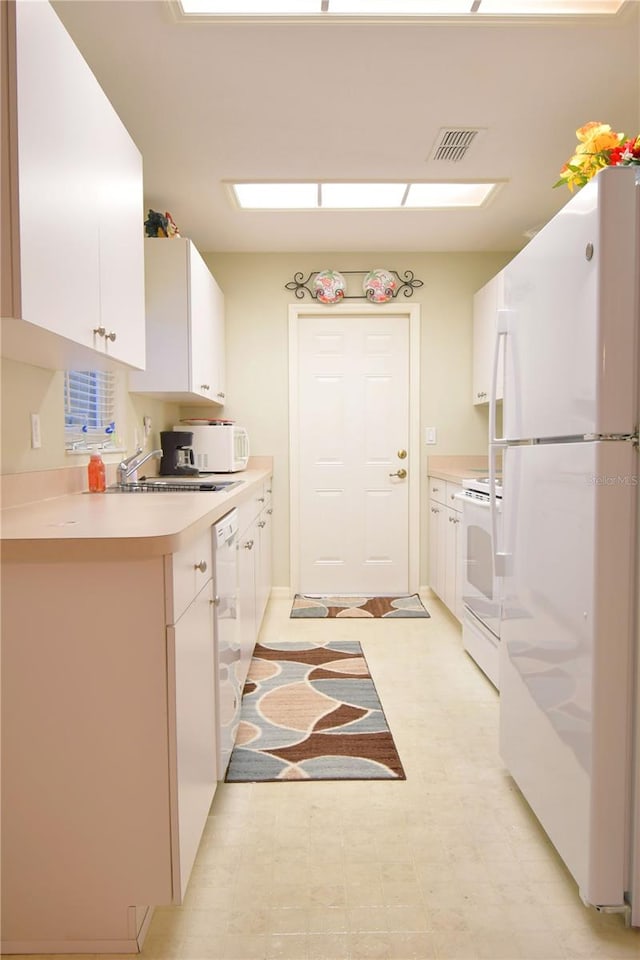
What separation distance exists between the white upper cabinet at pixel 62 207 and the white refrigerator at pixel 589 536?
123 cm

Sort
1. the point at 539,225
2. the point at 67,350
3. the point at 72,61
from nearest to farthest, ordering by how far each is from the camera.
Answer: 1. the point at 72,61
2. the point at 67,350
3. the point at 539,225

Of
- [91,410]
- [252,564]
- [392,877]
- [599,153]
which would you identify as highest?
[599,153]

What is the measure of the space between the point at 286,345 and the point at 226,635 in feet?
9.28

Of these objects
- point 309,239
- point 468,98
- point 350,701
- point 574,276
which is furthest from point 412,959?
point 309,239

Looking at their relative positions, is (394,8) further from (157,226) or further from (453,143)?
(157,226)

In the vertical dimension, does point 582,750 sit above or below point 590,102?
below

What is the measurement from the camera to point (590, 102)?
2.44 metres

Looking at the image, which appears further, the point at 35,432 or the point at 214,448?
the point at 214,448

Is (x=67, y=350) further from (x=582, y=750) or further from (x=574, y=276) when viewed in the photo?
(x=582, y=750)

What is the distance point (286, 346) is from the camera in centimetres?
450

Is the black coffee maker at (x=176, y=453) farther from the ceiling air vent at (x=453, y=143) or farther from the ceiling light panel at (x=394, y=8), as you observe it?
the ceiling light panel at (x=394, y=8)

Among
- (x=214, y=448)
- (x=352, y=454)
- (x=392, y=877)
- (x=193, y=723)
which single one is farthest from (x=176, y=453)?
(x=392, y=877)

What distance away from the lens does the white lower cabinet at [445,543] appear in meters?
3.64

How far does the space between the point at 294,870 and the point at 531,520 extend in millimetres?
1149
